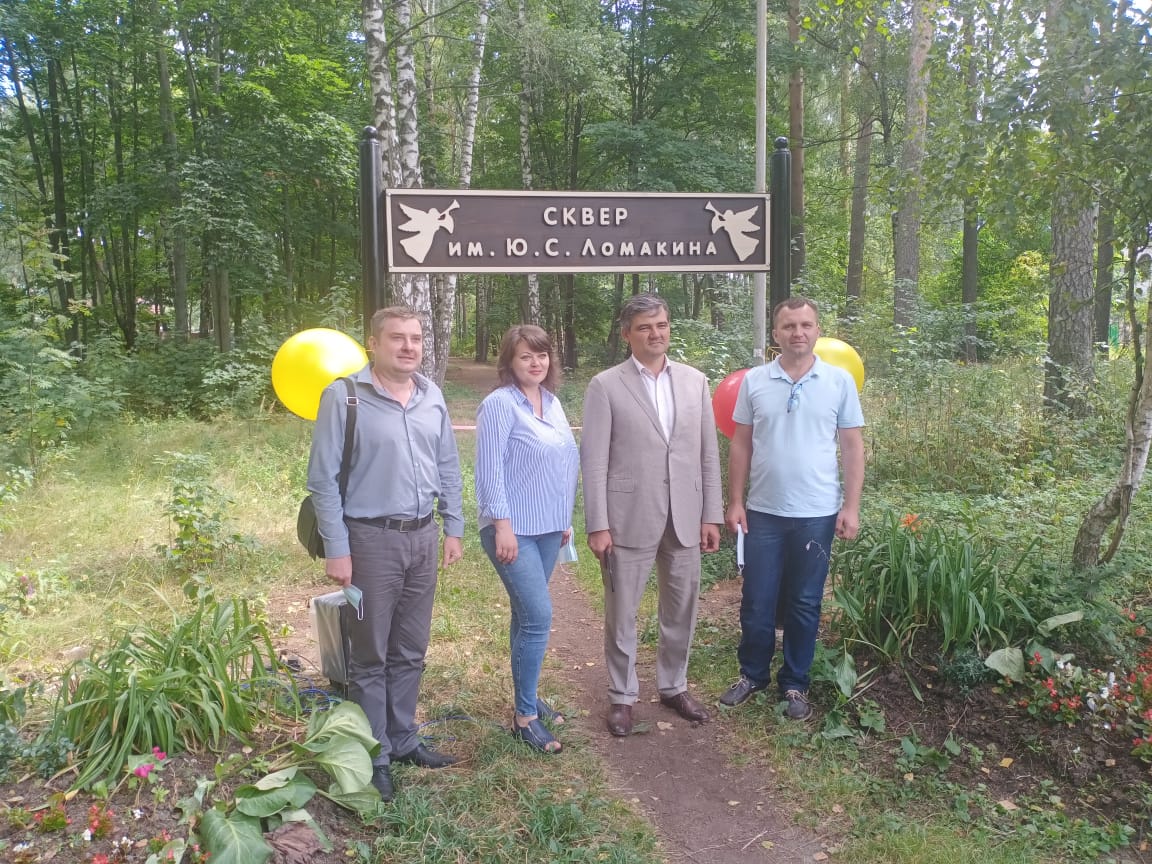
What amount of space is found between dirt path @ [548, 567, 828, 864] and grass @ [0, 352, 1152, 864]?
0.29 feet

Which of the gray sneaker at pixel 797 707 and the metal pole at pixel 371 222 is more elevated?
the metal pole at pixel 371 222

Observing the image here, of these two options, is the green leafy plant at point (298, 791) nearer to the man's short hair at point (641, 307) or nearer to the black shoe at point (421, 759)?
the black shoe at point (421, 759)

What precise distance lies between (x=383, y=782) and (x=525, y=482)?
3.93 ft

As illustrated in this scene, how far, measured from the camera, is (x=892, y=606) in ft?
12.0

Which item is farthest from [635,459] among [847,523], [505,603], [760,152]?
[760,152]

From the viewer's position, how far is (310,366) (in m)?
3.89

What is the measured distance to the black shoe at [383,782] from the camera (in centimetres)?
280

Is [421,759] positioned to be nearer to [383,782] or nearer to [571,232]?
[383,782]

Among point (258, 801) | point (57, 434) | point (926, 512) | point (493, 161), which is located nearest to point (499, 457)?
point (258, 801)

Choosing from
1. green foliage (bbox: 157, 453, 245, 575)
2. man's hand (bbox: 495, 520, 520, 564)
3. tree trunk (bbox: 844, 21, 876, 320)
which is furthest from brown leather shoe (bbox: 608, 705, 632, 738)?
tree trunk (bbox: 844, 21, 876, 320)

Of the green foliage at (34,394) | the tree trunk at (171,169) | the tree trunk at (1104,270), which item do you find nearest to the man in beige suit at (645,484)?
the tree trunk at (1104,270)

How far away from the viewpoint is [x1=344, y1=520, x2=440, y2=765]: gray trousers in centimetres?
282

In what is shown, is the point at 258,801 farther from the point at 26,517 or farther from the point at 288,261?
the point at 288,261

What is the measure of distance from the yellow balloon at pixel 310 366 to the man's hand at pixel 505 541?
4.60 feet
